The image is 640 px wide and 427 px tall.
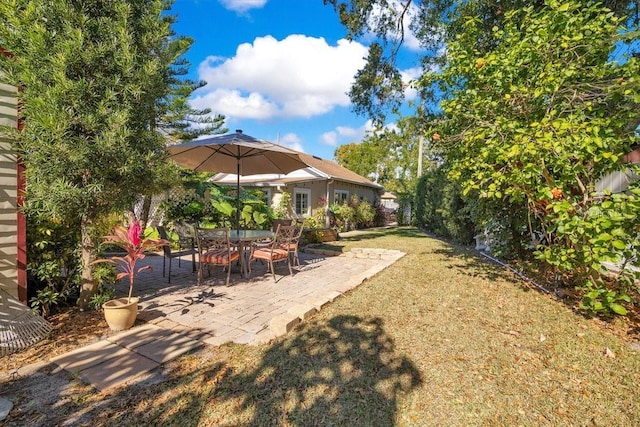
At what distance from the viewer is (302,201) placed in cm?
1595

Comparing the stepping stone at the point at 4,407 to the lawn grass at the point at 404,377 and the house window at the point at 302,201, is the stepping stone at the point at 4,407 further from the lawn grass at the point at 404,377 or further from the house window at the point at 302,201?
the house window at the point at 302,201

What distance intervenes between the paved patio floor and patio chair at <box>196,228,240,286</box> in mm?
462

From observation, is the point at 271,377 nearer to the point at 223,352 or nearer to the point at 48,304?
the point at 223,352

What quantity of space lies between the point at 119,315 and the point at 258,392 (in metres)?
2.18

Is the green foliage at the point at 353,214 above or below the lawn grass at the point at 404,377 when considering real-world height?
above

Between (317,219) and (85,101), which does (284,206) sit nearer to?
(317,219)

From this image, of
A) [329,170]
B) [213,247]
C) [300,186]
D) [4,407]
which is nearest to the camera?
[4,407]

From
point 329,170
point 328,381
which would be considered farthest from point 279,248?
point 329,170

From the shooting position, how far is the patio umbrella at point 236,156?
5629 mm

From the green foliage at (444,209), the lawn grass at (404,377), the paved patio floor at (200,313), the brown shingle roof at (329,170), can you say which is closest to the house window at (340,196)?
the brown shingle roof at (329,170)

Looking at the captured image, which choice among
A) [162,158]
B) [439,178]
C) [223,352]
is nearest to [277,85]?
[439,178]

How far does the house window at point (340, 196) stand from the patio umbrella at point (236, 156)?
9999mm

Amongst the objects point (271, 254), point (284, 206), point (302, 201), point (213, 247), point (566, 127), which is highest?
point (566, 127)

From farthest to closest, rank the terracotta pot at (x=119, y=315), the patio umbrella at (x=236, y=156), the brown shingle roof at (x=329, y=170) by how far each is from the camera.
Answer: the brown shingle roof at (x=329, y=170) < the patio umbrella at (x=236, y=156) < the terracotta pot at (x=119, y=315)
